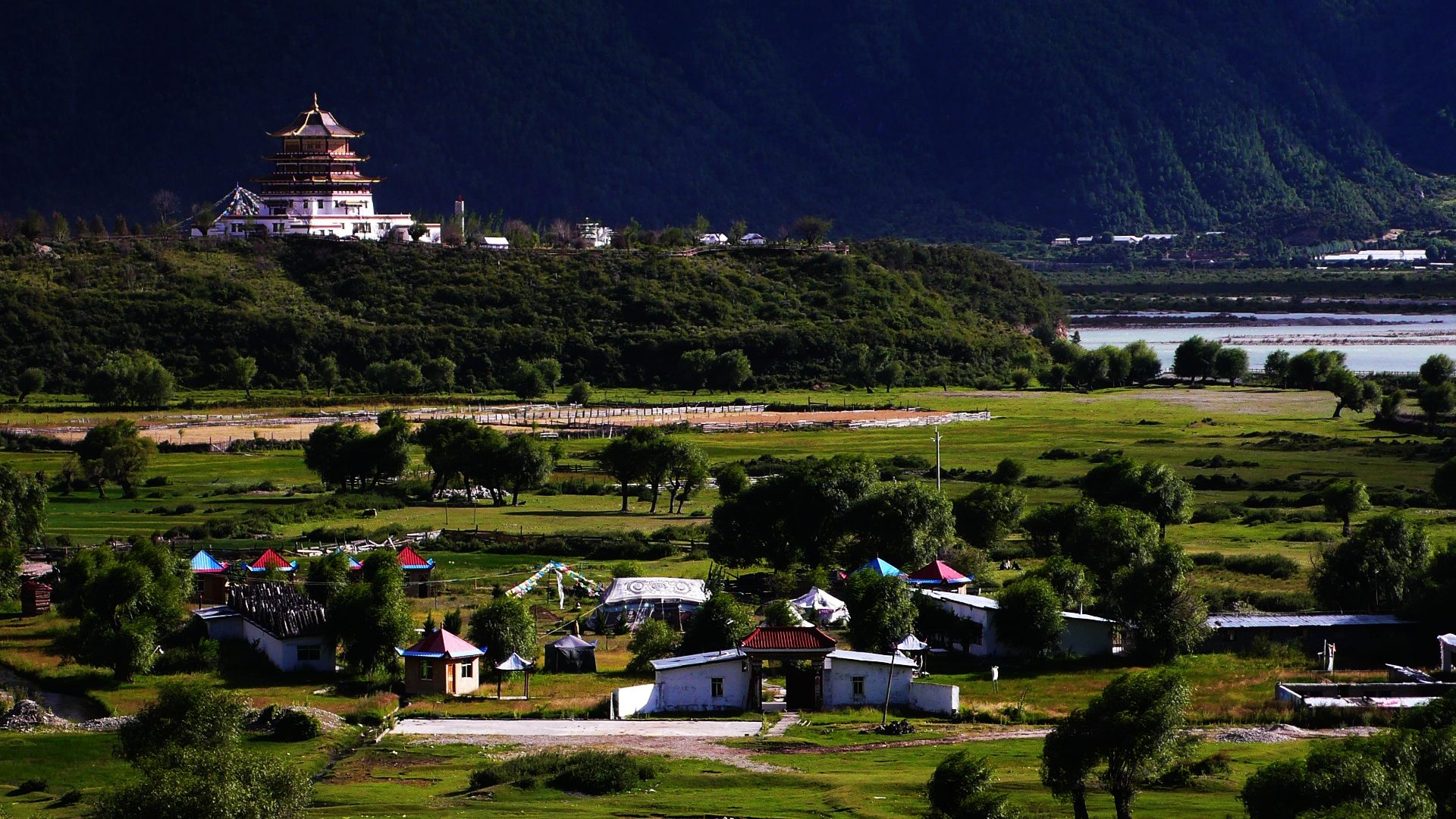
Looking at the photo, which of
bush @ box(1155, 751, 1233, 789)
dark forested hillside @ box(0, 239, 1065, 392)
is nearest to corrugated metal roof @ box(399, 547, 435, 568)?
bush @ box(1155, 751, 1233, 789)

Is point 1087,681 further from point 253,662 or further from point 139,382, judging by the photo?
point 139,382

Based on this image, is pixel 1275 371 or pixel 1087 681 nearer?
pixel 1087 681

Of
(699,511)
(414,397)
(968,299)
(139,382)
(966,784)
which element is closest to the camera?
(966,784)

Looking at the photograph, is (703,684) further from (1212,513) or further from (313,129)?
(313,129)

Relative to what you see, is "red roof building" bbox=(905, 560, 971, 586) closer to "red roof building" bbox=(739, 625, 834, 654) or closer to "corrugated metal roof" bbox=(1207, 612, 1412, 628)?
"corrugated metal roof" bbox=(1207, 612, 1412, 628)

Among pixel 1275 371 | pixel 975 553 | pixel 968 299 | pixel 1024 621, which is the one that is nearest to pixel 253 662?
pixel 1024 621

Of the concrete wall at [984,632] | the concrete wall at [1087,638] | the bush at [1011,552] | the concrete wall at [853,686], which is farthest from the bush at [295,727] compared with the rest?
the bush at [1011,552]
